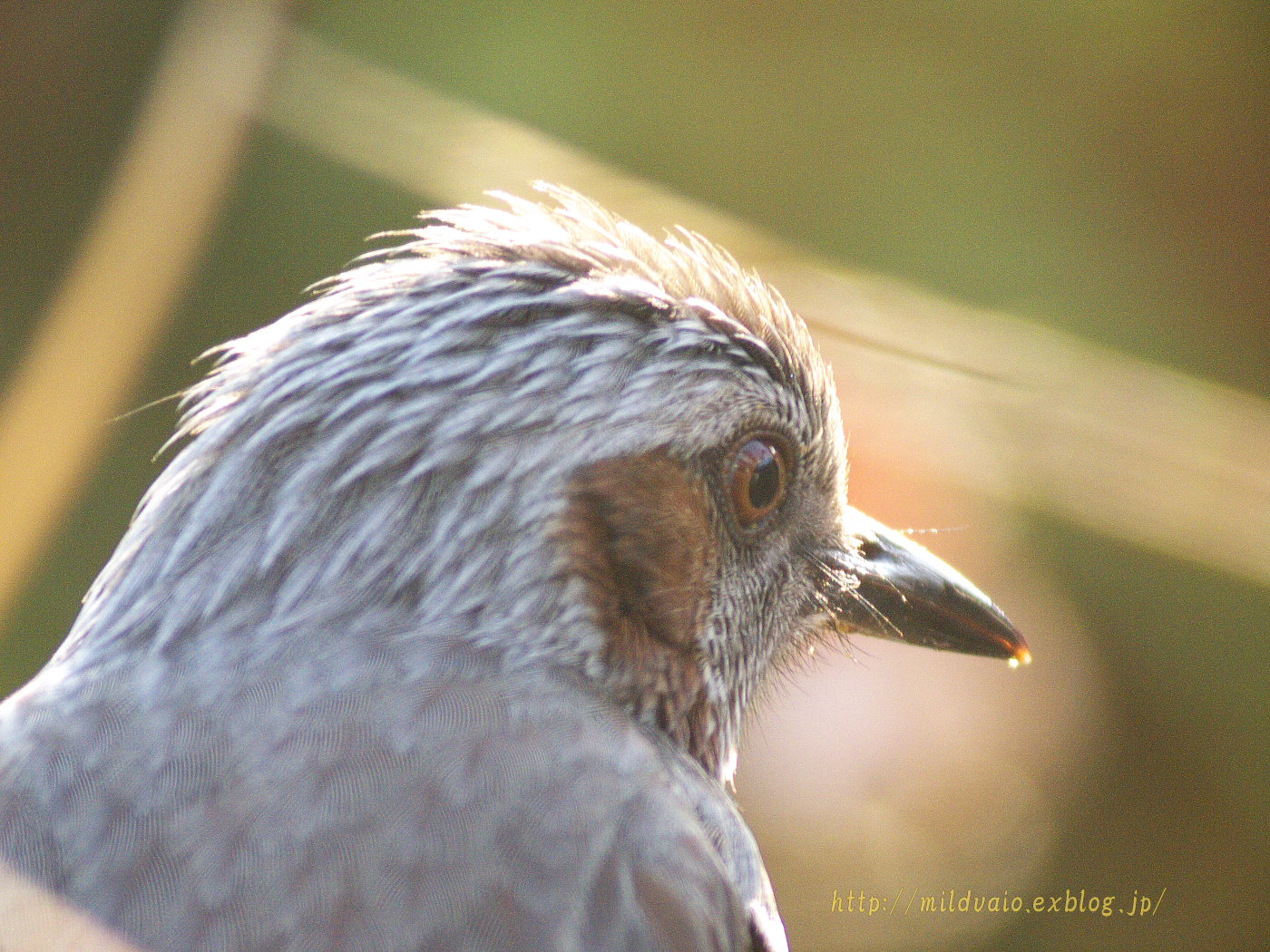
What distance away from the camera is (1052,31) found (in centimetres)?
455

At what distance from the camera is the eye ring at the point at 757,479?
87.7 inches

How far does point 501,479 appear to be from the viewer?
1.97 m

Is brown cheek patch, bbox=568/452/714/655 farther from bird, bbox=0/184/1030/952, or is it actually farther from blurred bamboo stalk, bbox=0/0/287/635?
blurred bamboo stalk, bbox=0/0/287/635

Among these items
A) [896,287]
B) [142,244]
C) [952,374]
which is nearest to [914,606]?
[952,374]

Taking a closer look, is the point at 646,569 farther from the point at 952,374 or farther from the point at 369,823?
the point at 952,374

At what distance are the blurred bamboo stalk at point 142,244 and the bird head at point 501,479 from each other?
2.25 meters

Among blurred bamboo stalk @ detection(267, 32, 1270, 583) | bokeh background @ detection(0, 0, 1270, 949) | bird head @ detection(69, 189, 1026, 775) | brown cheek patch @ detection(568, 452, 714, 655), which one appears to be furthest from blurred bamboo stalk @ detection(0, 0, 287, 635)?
brown cheek patch @ detection(568, 452, 714, 655)

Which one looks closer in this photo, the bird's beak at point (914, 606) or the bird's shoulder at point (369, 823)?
the bird's shoulder at point (369, 823)

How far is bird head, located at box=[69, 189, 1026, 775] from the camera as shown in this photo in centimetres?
194

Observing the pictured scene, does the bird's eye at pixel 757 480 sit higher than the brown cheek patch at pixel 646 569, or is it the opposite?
the bird's eye at pixel 757 480

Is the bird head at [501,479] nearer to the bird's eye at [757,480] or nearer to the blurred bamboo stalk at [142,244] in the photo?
the bird's eye at [757,480]

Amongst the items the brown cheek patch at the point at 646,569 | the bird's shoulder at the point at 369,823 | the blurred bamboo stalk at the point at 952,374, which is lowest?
the bird's shoulder at the point at 369,823

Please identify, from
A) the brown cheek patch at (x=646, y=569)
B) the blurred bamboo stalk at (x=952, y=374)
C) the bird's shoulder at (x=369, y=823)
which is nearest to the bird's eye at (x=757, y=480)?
the brown cheek patch at (x=646, y=569)

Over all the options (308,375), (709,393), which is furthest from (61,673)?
(709,393)
